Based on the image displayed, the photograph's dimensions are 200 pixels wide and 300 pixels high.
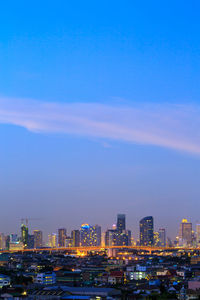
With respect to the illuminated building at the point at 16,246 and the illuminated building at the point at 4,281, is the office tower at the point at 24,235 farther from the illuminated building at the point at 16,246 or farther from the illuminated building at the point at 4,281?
the illuminated building at the point at 4,281

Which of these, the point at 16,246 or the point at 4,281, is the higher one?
the point at 16,246

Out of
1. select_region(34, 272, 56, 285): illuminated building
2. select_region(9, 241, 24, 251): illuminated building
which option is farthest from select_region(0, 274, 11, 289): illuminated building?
select_region(9, 241, 24, 251): illuminated building

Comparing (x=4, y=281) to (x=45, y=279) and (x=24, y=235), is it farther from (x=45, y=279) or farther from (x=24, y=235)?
(x=24, y=235)

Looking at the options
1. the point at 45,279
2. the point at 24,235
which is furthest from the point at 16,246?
the point at 45,279

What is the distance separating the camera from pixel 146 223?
128 m

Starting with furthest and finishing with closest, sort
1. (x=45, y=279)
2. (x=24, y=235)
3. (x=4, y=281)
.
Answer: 1. (x=24, y=235)
2. (x=45, y=279)
3. (x=4, y=281)

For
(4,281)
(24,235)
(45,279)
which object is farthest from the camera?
(24,235)

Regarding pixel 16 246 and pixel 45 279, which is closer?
pixel 45 279

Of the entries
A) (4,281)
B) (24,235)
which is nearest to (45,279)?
(4,281)

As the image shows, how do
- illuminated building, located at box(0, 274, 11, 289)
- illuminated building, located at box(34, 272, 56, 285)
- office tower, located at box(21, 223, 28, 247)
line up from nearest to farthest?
illuminated building, located at box(0, 274, 11, 289) < illuminated building, located at box(34, 272, 56, 285) < office tower, located at box(21, 223, 28, 247)

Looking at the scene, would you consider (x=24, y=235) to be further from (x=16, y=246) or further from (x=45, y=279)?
(x=45, y=279)

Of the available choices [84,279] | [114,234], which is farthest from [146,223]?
[84,279]

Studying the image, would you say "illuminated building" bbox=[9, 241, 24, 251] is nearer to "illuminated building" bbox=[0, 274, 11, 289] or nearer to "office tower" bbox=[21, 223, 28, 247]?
"office tower" bbox=[21, 223, 28, 247]

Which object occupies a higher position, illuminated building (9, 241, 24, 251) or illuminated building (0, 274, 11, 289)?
illuminated building (9, 241, 24, 251)
